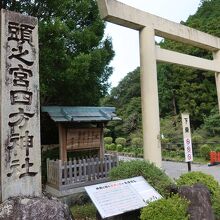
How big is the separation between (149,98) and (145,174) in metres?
2.39

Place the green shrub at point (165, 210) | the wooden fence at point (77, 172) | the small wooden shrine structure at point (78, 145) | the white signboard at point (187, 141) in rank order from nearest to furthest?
the green shrub at point (165, 210) → the white signboard at point (187, 141) → the wooden fence at point (77, 172) → the small wooden shrine structure at point (78, 145)

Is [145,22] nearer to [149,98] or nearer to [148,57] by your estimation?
[148,57]

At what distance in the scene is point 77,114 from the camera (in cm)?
885

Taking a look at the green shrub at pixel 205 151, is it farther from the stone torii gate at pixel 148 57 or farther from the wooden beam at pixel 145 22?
the stone torii gate at pixel 148 57

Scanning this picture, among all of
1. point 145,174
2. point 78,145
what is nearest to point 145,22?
point 145,174

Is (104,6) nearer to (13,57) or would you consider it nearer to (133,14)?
(133,14)

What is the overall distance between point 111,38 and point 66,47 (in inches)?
96.4

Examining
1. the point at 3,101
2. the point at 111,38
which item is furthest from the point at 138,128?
the point at 3,101

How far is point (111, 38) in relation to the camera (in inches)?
425

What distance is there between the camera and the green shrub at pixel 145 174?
5743 millimetres

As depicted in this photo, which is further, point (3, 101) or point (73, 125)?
point (73, 125)

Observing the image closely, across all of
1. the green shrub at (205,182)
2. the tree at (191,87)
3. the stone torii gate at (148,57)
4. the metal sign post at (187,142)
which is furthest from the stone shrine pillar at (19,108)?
the tree at (191,87)

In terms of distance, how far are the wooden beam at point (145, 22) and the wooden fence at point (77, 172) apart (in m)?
4.07

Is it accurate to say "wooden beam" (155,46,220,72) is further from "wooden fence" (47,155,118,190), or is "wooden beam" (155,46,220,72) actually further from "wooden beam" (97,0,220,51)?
"wooden fence" (47,155,118,190)
